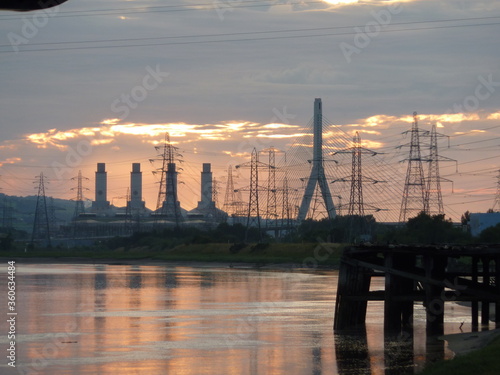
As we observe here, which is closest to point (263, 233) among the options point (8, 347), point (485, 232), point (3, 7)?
point (485, 232)

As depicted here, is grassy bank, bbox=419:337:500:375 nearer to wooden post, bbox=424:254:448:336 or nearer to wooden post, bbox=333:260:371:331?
wooden post, bbox=424:254:448:336

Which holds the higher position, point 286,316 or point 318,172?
point 318,172

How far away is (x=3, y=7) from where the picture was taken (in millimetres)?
7055

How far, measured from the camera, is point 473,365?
1927cm

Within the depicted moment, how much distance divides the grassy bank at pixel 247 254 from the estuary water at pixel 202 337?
53.5 m

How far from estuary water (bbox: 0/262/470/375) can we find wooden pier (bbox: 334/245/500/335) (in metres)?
0.79

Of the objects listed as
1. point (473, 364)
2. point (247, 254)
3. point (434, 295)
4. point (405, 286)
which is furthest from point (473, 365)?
point (247, 254)

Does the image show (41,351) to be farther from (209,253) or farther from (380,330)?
(209,253)

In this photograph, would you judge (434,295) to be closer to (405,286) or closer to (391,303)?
(391,303)

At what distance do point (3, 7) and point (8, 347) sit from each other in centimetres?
2214

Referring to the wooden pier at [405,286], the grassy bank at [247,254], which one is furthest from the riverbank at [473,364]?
the grassy bank at [247,254]

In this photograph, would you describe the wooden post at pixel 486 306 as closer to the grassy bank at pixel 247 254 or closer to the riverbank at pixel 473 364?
the riverbank at pixel 473 364

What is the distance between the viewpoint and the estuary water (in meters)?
23.5

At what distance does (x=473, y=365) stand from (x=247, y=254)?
102548mm
